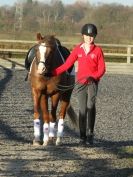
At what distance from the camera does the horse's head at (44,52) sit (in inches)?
352

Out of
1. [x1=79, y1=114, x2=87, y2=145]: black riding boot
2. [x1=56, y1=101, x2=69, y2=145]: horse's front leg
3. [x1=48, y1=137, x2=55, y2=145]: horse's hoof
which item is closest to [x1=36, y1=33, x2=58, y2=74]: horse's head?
[x1=56, y1=101, x2=69, y2=145]: horse's front leg

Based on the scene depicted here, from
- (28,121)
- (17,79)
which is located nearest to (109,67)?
(17,79)

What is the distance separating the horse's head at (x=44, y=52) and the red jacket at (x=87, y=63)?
299 mm

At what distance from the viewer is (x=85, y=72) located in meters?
9.29

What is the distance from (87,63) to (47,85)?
0.71m

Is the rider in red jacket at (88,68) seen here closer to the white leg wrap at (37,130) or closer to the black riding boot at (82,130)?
the black riding boot at (82,130)

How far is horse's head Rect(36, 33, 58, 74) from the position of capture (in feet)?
29.3

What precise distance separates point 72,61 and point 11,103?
6.83 metres

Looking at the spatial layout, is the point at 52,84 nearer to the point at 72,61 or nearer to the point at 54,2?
the point at 72,61

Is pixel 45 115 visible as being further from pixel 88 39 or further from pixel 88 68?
pixel 88 39

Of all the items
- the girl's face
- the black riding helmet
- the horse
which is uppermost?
the black riding helmet

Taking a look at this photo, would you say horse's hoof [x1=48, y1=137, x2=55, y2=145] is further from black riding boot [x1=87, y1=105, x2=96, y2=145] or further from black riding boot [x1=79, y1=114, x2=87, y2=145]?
black riding boot [x1=87, y1=105, x2=96, y2=145]

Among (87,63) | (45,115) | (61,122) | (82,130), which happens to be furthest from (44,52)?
(82,130)

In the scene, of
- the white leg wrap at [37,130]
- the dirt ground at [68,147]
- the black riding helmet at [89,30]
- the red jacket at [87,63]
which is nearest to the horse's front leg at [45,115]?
the white leg wrap at [37,130]
